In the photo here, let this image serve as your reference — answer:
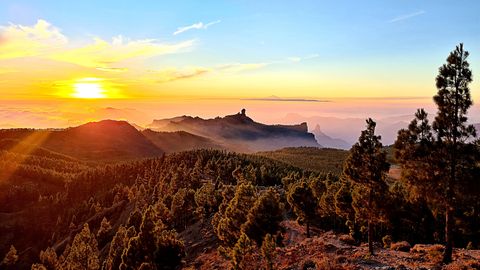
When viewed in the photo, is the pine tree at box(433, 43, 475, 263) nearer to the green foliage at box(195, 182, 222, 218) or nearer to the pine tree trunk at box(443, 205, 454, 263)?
the pine tree trunk at box(443, 205, 454, 263)

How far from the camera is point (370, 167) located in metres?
42.0

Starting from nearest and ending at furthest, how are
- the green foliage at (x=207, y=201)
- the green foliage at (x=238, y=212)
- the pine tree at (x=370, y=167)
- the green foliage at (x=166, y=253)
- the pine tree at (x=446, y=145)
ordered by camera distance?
1. the pine tree at (x=446, y=145)
2. the pine tree at (x=370, y=167)
3. the green foliage at (x=166, y=253)
4. the green foliage at (x=238, y=212)
5. the green foliage at (x=207, y=201)

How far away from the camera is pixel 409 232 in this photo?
73.5 meters

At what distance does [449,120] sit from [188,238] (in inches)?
2769

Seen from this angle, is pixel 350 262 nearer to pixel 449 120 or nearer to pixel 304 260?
pixel 304 260

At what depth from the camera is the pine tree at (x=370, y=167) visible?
4200 centimetres

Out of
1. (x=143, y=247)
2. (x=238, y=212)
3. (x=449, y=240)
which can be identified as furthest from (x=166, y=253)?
(x=449, y=240)

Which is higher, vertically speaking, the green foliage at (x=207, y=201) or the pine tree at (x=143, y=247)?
the pine tree at (x=143, y=247)

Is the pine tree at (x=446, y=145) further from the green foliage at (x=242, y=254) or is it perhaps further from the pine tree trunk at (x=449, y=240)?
the green foliage at (x=242, y=254)

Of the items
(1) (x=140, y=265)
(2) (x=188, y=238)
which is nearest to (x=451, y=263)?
(1) (x=140, y=265)

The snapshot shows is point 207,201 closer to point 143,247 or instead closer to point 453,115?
point 143,247

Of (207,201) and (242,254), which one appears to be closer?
(242,254)

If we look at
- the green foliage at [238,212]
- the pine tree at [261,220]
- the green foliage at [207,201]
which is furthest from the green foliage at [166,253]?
the green foliage at [207,201]

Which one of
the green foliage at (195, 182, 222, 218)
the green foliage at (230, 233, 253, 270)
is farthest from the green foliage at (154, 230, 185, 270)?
the green foliage at (195, 182, 222, 218)
